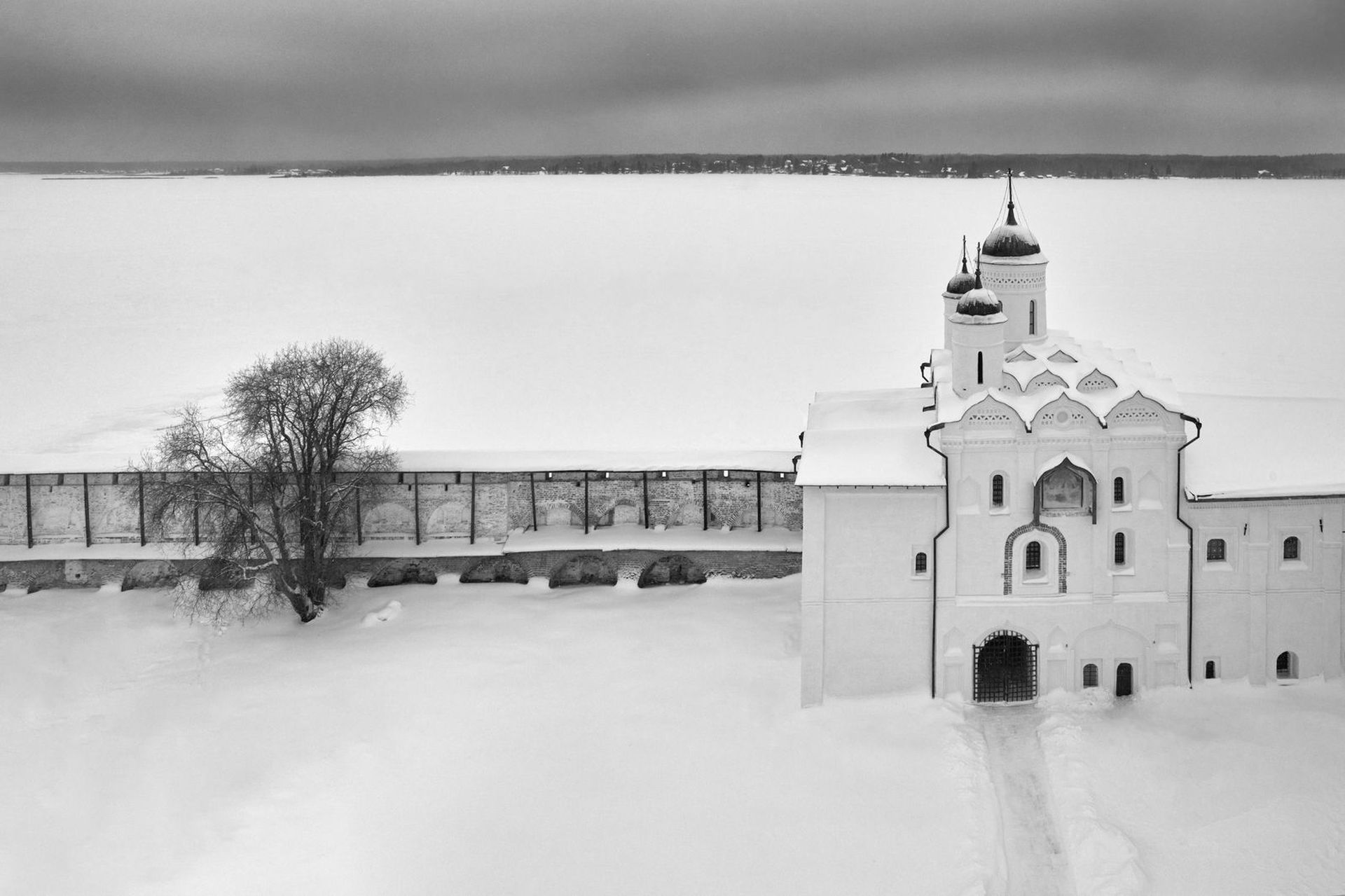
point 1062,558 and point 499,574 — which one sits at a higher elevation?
point 1062,558

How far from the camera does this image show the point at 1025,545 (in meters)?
20.0

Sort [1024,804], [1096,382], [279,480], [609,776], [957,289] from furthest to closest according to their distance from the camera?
1. [279,480]
2. [957,289]
3. [1096,382]
4. [609,776]
5. [1024,804]

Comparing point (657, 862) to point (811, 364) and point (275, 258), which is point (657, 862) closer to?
point (811, 364)

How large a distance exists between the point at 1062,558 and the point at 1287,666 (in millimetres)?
3611

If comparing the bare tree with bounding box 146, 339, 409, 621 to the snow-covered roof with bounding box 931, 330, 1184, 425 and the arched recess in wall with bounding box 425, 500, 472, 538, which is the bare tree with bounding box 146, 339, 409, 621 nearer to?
the arched recess in wall with bounding box 425, 500, 472, 538

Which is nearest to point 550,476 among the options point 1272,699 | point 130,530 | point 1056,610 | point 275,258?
point 130,530

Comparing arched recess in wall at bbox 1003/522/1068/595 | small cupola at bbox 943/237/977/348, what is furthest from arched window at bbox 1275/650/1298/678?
small cupola at bbox 943/237/977/348

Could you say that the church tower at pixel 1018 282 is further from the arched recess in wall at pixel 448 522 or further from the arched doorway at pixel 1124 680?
the arched recess in wall at pixel 448 522

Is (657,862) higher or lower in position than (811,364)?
lower

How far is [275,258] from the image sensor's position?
56.8 metres

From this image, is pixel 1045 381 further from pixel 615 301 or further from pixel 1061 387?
pixel 615 301

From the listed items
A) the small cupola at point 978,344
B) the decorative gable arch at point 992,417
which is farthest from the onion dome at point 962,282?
the decorative gable arch at point 992,417

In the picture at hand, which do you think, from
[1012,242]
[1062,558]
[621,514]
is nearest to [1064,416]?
[1062,558]

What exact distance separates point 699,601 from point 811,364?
16.2 metres
